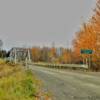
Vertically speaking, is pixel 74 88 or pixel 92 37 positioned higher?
pixel 92 37

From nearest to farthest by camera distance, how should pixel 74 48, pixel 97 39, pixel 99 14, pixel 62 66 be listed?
pixel 99 14
pixel 97 39
pixel 62 66
pixel 74 48

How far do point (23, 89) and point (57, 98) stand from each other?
1.54 m

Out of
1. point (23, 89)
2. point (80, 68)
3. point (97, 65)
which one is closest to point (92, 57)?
point (97, 65)

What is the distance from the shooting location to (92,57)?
6506cm

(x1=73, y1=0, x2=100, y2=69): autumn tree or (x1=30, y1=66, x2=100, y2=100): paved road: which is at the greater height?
(x1=73, y1=0, x2=100, y2=69): autumn tree

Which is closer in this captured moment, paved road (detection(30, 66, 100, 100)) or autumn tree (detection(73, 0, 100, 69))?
paved road (detection(30, 66, 100, 100))

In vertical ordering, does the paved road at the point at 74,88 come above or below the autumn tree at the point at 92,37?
below

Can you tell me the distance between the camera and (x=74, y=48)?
76.7 metres

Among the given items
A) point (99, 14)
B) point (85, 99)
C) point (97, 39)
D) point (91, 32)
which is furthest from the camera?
point (91, 32)

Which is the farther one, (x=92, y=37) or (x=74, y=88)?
(x=92, y=37)

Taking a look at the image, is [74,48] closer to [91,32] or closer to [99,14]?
[91,32]

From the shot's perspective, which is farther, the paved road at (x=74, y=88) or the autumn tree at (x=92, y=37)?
the autumn tree at (x=92, y=37)

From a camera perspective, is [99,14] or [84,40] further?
[84,40]

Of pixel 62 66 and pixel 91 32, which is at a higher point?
pixel 91 32
